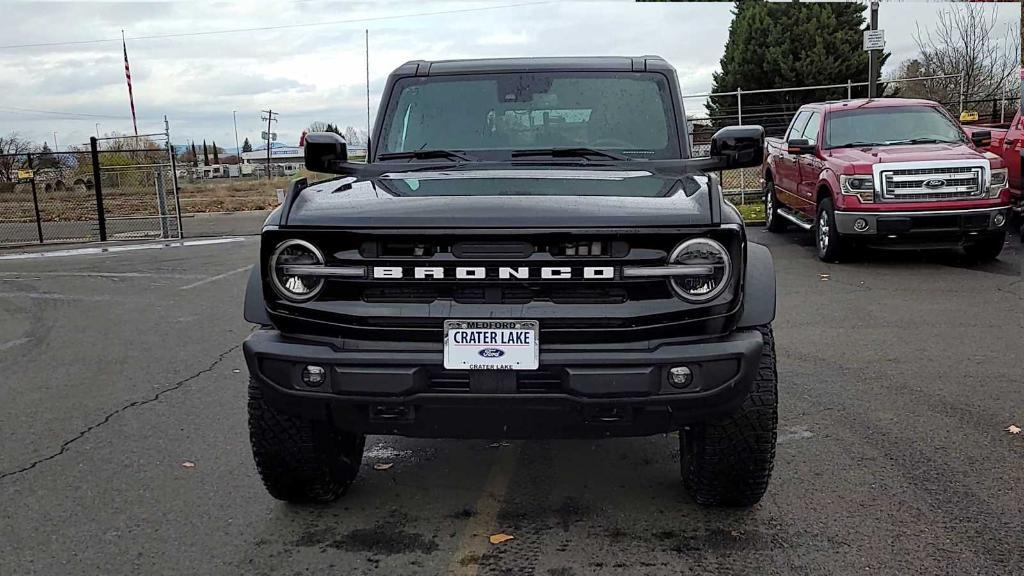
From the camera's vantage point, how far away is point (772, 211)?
13688 millimetres

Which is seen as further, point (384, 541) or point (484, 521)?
point (484, 521)

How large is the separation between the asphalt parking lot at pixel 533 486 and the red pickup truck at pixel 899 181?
278 centimetres

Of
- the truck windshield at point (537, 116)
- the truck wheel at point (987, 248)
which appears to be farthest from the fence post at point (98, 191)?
the truck wheel at point (987, 248)

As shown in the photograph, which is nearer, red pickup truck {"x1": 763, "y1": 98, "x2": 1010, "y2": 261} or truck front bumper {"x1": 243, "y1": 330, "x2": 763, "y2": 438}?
truck front bumper {"x1": 243, "y1": 330, "x2": 763, "y2": 438}

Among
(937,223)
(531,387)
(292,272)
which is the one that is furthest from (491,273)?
(937,223)

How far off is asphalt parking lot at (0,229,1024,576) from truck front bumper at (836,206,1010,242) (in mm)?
2661

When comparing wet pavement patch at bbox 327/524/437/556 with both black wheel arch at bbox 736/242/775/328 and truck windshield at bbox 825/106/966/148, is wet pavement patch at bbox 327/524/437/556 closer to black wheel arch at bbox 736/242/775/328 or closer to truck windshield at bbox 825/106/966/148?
black wheel arch at bbox 736/242/775/328

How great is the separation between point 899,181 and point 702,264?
7291 mm

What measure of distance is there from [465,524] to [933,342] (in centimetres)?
440

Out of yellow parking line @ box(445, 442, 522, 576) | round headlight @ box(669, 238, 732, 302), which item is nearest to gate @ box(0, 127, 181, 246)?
yellow parking line @ box(445, 442, 522, 576)

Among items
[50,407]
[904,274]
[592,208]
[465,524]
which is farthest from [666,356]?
[904,274]

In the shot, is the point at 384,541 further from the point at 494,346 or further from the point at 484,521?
the point at 494,346

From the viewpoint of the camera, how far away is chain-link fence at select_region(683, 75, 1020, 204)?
19438 millimetres

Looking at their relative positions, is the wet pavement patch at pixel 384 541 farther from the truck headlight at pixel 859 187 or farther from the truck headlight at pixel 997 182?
the truck headlight at pixel 997 182
